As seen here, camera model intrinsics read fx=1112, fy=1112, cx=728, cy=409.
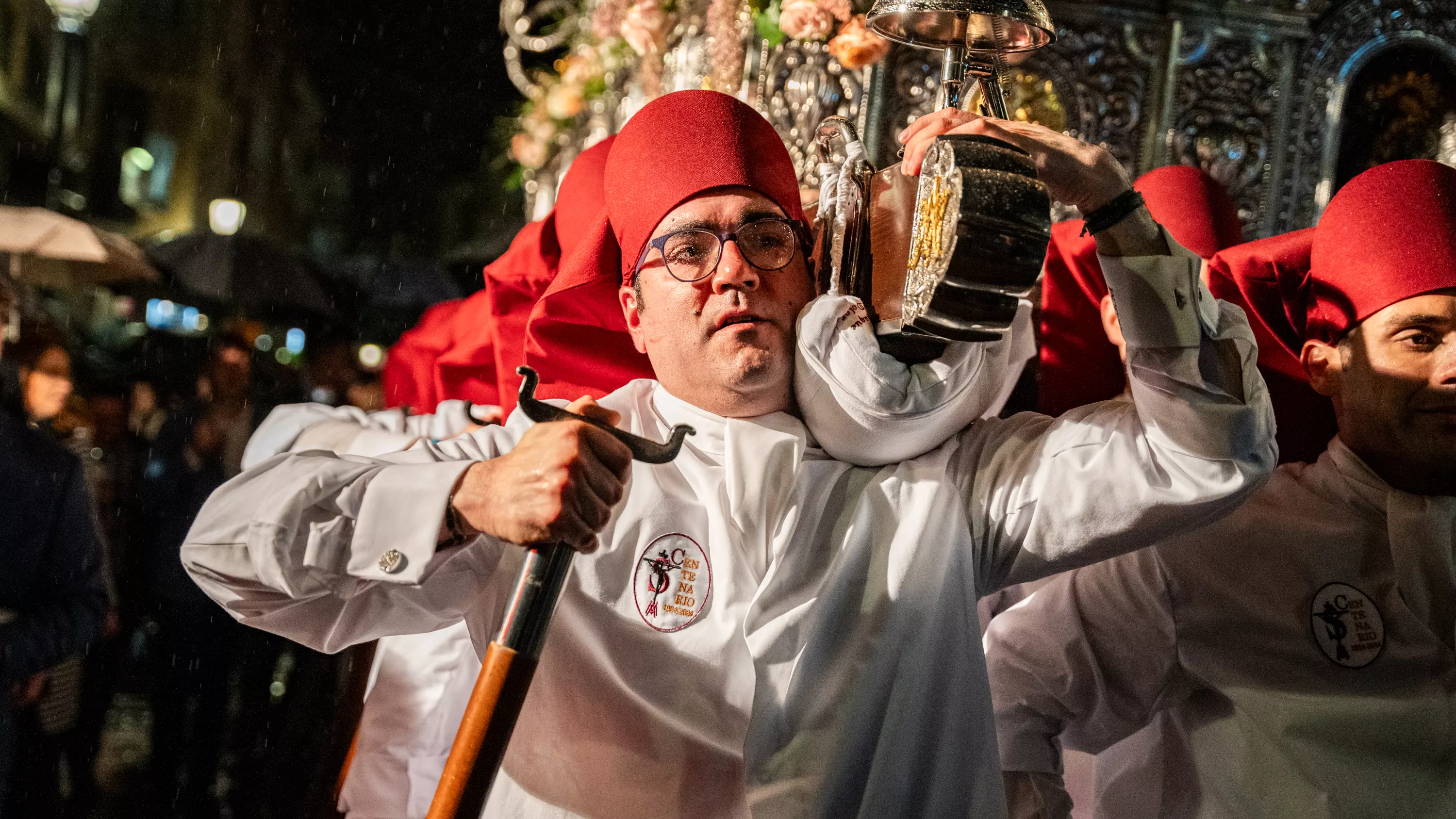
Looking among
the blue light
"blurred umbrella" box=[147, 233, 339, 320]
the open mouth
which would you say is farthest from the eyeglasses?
the blue light

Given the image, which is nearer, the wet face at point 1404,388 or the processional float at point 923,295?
the processional float at point 923,295

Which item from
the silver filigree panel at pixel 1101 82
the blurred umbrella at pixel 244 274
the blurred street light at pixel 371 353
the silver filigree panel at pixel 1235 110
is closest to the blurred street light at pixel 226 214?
the blurred street light at pixel 371 353

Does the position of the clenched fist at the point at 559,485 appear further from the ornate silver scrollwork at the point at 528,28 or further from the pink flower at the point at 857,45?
the ornate silver scrollwork at the point at 528,28

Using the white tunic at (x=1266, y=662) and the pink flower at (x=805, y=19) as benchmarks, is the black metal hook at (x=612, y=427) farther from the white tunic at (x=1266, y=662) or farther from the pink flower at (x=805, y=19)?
the pink flower at (x=805, y=19)

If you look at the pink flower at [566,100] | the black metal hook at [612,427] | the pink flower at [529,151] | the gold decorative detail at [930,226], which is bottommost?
the pink flower at [529,151]

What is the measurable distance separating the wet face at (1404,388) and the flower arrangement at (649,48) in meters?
1.89

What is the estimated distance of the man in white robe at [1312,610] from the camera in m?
2.40

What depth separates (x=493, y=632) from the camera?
234 cm

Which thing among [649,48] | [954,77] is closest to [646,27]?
[649,48]

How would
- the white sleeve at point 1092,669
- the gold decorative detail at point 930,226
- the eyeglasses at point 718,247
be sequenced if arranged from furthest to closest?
the white sleeve at point 1092,669 < the eyeglasses at point 718,247 < the gold decorative detail at point 930,226

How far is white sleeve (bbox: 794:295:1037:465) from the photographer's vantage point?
2119mm

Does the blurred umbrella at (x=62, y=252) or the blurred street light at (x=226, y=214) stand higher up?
the blurred umbrella at (x=62, y=252)

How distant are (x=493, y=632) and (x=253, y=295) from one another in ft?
23.1

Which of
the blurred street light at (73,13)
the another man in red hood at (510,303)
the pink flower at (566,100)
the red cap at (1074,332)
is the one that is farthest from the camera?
the blurred street light at (73,13)
